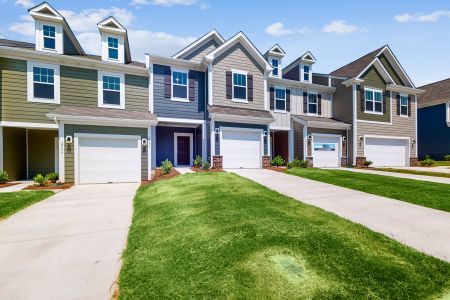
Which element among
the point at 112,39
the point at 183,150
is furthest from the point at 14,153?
the point at 183,150

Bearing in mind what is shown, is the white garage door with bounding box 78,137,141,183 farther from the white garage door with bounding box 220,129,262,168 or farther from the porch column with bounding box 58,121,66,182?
the white garage door with bounding box 220,129,262,168

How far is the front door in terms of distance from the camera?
1727cm

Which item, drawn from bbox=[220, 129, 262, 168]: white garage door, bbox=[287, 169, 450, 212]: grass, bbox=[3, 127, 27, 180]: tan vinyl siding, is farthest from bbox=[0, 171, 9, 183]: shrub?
bbox=[287, 169, 450, 212]: grass

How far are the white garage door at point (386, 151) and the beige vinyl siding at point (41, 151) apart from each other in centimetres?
2212

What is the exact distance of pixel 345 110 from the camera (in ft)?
61.2

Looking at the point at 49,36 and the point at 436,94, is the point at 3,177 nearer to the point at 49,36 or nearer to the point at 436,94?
the point at 49,36

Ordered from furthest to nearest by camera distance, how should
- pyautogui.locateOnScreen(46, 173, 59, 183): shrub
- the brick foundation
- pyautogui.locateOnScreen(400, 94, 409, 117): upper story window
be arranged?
1. pyautogui.locateOnScreen(400, 94, 409, 117): upper story window
2. the brick foundation
3. pyautogui.locateOnScreen(46, 173, 59, 183): shrub

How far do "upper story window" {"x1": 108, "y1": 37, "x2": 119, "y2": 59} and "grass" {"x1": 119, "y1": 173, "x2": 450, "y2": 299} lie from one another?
12.2m

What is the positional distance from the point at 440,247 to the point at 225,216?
3774 mm

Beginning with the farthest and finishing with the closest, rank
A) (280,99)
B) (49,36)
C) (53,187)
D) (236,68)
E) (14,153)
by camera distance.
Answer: (280,99), (236,68), (14,153), (49,36), (53,187)

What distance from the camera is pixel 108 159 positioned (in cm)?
1191

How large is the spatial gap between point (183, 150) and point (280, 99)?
8267mm

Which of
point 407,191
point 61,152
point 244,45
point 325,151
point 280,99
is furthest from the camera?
point 325,151

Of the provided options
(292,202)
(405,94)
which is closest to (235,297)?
(292,202)
